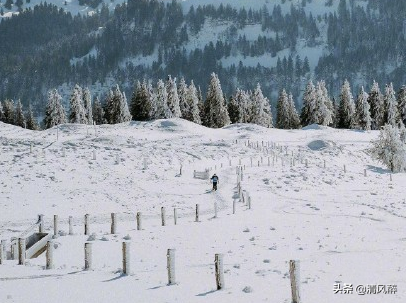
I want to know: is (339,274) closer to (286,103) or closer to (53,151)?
(53,151)

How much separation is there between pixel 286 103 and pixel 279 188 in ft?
213

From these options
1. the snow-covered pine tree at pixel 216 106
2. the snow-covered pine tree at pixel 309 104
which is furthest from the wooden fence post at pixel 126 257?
the snow-covered pine tree at pixel 309 104

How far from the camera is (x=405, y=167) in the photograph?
182ft

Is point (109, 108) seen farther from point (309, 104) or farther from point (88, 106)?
point (309, 104)

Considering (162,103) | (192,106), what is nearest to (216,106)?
(192,106)

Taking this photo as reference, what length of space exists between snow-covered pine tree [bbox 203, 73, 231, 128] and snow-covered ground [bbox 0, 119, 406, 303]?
1346 inches

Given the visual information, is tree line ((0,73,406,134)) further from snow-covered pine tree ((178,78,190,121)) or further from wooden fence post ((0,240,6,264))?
wooden fence post ((0,240,6,264))

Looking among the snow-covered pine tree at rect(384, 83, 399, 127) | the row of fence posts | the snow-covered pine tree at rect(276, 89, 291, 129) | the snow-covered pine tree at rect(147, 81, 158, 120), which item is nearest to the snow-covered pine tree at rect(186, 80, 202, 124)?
the snow-covered pine tree at rect(147, 81, 158, 120)

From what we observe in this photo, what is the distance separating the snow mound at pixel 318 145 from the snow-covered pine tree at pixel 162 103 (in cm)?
3237

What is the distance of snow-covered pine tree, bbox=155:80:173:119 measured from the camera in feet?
303

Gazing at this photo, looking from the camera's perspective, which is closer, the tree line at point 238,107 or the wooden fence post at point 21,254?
the wooden fence post at point 21,254

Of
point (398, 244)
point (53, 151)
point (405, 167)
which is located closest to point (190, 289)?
point (398, 244)

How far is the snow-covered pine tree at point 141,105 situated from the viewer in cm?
9456

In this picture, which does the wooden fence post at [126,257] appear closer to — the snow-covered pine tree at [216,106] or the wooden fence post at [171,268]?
the wooden fence post at [171,268]
